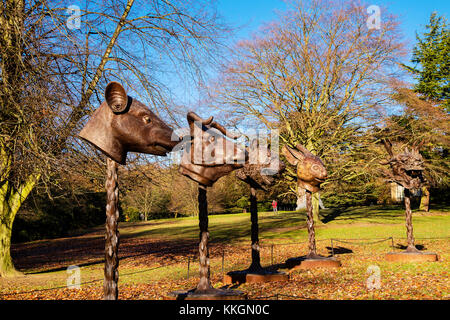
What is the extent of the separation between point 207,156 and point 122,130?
105 cm

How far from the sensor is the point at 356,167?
27047 mm

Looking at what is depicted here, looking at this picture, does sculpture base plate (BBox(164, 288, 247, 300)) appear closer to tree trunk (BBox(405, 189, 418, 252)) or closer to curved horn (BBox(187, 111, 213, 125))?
curved horn (BBox(187, 111, 213, 125))

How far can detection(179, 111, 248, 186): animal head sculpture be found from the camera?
14.6ft

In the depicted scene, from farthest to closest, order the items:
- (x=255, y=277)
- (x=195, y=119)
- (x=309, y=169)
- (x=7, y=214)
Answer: (x=7, y=214) < (x=255, y=277) < (x=309, y=169) < (x=195, y=119)

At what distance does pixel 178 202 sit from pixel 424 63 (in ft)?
126

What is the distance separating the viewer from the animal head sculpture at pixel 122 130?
3918mm

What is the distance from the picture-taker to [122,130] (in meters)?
3.93

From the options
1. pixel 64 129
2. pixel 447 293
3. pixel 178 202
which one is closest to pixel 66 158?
pixel 64 129

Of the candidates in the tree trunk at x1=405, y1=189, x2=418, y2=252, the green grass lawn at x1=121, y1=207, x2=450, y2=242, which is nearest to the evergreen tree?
the green grass lawn at x1=121, y1=207, x2=450, y2=242

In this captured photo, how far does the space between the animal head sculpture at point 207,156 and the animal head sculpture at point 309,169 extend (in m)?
5.94

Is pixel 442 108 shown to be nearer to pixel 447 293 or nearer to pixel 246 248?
pixel 246 248

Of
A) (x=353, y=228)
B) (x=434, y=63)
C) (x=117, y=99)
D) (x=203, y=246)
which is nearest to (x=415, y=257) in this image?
(x=203, y=246)

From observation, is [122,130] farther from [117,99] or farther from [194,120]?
[194,120]
